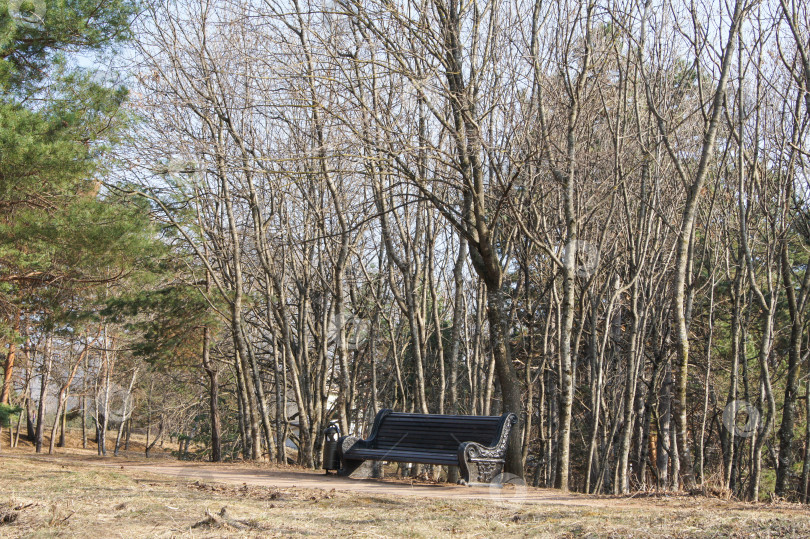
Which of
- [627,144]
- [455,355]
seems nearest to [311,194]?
[455,355]

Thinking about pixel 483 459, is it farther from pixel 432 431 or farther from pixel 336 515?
pixel 336 515

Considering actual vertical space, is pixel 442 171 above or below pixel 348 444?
above

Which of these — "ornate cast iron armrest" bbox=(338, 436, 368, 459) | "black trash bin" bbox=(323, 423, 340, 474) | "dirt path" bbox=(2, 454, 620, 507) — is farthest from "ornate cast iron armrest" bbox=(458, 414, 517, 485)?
"black trash bin" bbox=(323, 423, 340, 474)

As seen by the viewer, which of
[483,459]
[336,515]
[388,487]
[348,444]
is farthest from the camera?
[348,444]

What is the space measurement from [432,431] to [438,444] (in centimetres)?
19

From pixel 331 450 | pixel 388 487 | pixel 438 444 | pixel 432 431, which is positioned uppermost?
pixel 432 431

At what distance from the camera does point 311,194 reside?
46.7 feet

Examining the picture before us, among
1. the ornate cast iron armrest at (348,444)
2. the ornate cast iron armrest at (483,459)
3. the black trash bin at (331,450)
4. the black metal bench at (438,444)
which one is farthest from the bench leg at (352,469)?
the ornate cast iron armrest at (483,459)

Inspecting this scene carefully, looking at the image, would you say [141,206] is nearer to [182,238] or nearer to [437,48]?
[182,238]

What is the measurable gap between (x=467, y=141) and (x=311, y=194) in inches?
258

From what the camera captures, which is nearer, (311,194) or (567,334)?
(567,334)

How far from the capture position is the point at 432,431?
26.9ft

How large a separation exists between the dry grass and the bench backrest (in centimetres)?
152

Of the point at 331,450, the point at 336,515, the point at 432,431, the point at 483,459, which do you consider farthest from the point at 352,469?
the point at 336,515
